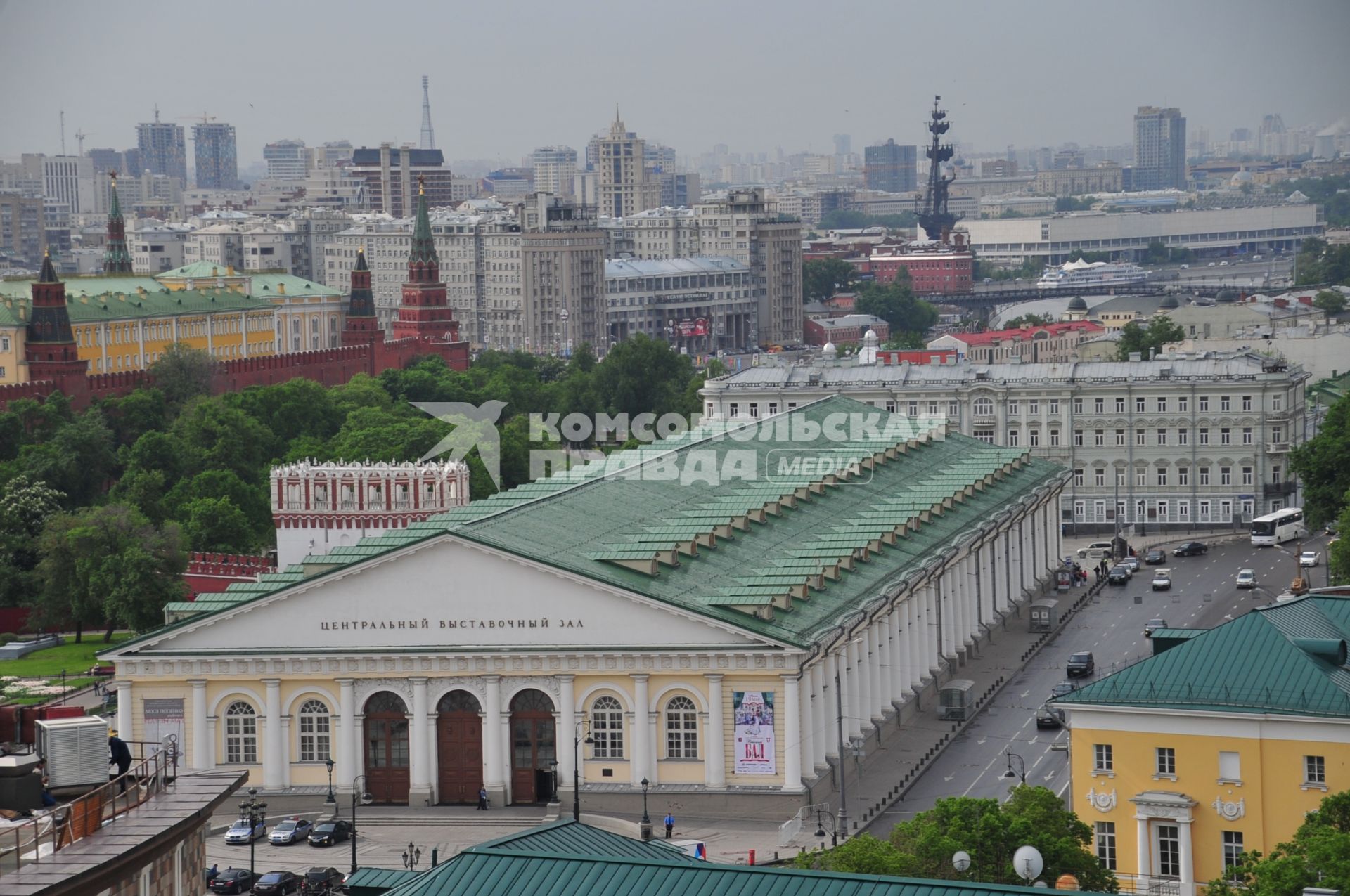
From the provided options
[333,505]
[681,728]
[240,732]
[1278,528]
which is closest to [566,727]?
[681,728]

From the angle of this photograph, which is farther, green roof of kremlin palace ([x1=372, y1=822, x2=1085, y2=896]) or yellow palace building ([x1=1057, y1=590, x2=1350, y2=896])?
yellow palace building ([x1=1057, y1=590, x2=1350, y2=896])

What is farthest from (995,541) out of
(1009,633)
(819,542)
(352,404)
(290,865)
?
(352,404)

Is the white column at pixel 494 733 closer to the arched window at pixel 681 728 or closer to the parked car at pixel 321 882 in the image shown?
the arched window at pixel 681 728

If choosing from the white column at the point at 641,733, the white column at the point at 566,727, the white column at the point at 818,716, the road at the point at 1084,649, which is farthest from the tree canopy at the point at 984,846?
the white column at the point at 566,727

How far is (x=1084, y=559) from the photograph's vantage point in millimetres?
128125

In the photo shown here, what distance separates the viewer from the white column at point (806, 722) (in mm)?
72750

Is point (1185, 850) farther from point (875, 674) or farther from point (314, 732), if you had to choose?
point (314, 732)

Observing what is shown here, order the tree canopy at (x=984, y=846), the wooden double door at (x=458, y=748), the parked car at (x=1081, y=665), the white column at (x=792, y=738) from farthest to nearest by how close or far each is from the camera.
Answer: the parked car at (x=1081, y=665), the wooden double door at (x=458, y=748), the white column at (x=792, y=738), the tree canopy at (x=984, y=846)

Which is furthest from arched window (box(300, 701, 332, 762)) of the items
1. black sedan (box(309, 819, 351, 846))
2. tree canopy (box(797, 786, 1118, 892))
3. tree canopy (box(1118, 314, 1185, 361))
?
tree canopy (box(1118, 314, 1185, 361))

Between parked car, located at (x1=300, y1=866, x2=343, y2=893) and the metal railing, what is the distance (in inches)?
1460

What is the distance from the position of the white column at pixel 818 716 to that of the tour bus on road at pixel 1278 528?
5803 centimetres

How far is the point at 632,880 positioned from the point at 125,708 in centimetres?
3947

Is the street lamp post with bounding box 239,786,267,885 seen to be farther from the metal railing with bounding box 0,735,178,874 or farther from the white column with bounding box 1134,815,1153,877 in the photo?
the metal railing with bounding box 0,735,178,874

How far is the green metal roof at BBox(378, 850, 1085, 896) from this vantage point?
37156 millimetres
